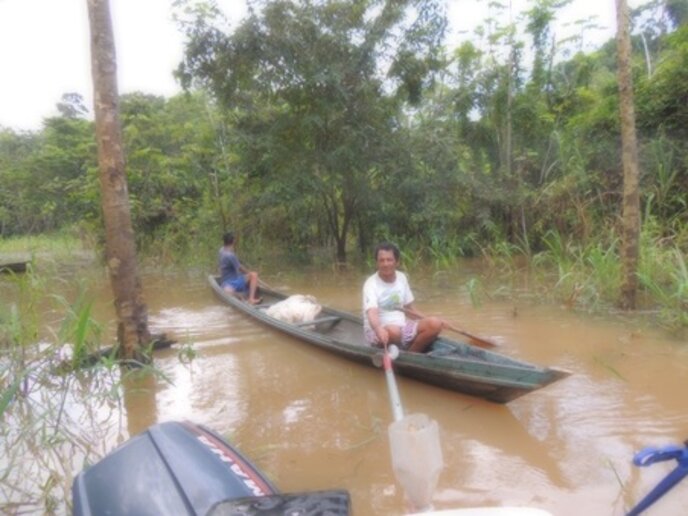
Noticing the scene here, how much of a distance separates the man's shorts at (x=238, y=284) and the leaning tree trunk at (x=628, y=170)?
16.1 ft

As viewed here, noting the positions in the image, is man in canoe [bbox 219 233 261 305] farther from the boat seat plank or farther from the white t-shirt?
the white t-shirt

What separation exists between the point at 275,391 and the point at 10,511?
2.08 meters

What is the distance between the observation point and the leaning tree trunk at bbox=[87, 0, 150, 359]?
4523 millimetres

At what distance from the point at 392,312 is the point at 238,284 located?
12.6 feet

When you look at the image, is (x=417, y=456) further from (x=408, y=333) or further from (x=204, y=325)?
(x=204, y=325)

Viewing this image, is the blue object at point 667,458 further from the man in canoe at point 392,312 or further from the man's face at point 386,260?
the man's face at point 386,260

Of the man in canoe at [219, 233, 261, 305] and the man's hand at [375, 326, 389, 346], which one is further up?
the man in canoe at [219, 233, 261, 305]

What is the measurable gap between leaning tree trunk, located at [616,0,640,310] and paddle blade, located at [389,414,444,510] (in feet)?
15.6

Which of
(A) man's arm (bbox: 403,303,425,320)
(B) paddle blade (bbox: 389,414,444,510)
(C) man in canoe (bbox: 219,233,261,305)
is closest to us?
(B) paddle blade (bbox: 389,414,444,510)

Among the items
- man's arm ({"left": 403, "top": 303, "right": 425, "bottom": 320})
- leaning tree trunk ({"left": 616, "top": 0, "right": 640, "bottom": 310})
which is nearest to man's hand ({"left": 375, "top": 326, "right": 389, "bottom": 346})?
man's arm ({"left": 403, "top": 303, "right": 425, "bottom": 320})

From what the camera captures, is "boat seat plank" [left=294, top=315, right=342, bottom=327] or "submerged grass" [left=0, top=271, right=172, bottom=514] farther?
"boat seat plank" [left=294, top=315, right=342, bottom=327]

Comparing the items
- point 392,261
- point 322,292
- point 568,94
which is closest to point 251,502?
point 392,261

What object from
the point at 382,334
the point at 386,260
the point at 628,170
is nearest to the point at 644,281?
the point at 628,170

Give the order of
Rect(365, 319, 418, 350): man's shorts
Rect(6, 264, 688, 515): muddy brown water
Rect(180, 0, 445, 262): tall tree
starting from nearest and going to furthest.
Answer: Rect(6, 264, 688, 515): muddy brown water → Rect(365, 319, 418, 350): man's shorts → Rect(180, 0, 445, 262): tall tree
